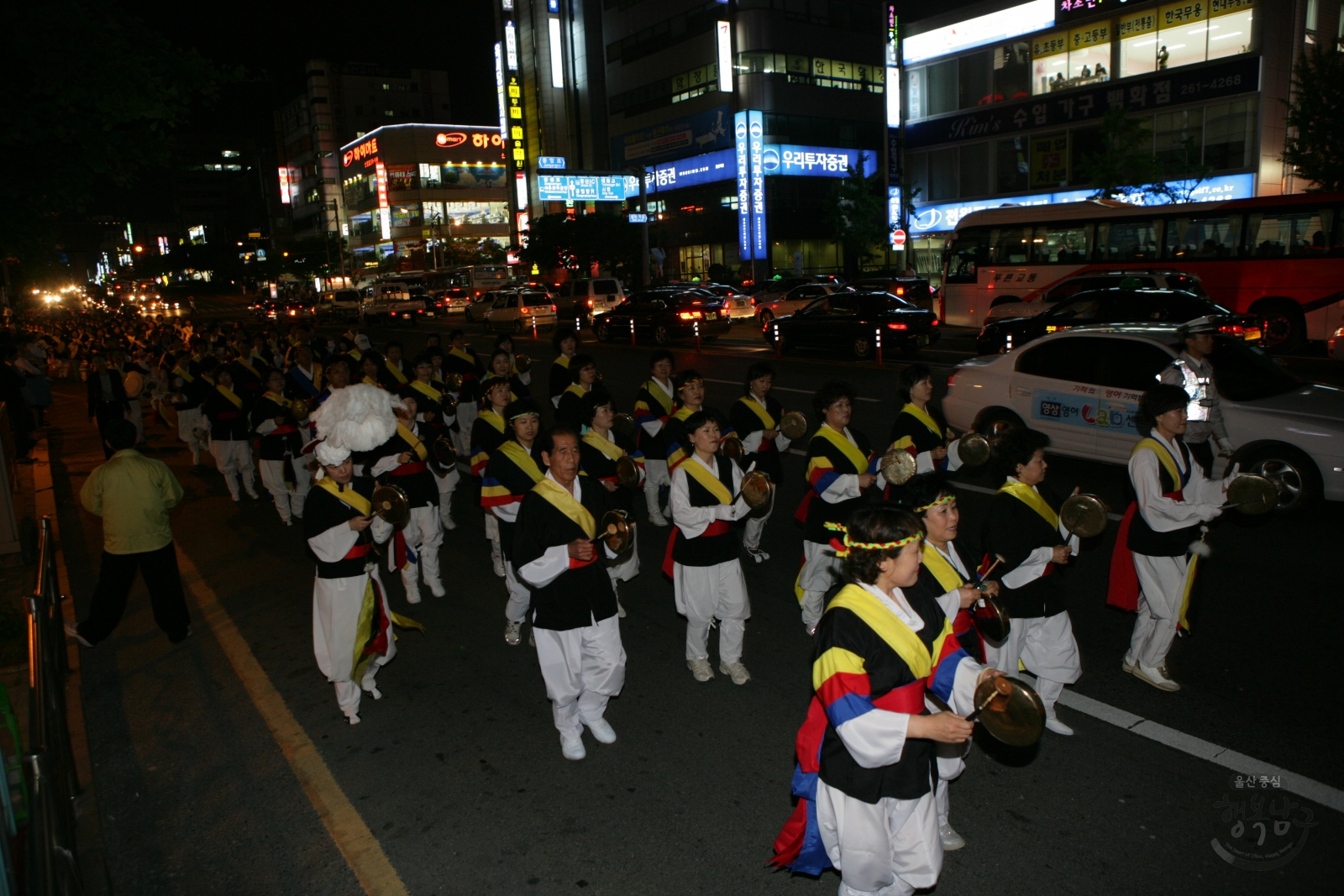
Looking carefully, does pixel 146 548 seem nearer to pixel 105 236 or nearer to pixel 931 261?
pixel 931 261

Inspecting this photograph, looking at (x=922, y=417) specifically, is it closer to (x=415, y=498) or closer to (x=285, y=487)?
(x=415, y=498)

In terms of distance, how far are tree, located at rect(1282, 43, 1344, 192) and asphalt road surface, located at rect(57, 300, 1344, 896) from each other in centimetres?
2348

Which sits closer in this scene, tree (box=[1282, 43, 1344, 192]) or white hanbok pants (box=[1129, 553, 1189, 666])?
white hanbok pants (box=[1129, 553, 1189, 666])

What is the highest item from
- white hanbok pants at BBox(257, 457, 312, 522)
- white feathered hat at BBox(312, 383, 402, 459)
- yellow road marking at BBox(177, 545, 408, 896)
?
white feathered hat at BBox(312, 383, 402, 459)

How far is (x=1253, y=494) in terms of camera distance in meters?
4.54

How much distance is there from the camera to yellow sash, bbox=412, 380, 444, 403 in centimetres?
899

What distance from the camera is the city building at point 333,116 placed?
393 ft

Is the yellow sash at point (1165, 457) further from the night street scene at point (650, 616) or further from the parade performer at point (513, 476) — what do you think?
the parade performer at point (513, 476)

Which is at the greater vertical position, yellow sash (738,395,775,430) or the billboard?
the billboard

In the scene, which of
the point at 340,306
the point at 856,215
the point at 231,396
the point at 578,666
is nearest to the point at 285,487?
the point at 231,396

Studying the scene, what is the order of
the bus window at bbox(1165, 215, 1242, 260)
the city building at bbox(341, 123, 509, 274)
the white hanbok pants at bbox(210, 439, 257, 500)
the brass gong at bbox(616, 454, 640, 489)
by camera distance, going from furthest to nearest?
the city building at bbox(341, 123, 509, 274) < the bus window at bbox(1165, 215, 1242, 260) < the white hanbok pants at bbox(210, 439, 257, 500) < the brass gong at bbox(616, 454, 640, 489)

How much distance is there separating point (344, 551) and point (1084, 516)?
390 cm

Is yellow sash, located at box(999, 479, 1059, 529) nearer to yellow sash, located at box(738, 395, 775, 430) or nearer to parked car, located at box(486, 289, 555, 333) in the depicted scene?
yellow sash, located at box(738, 395, 775, 430)

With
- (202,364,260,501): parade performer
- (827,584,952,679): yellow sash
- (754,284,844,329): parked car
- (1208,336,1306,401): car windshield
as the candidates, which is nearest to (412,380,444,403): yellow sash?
(202,364,260,501): parade performer
